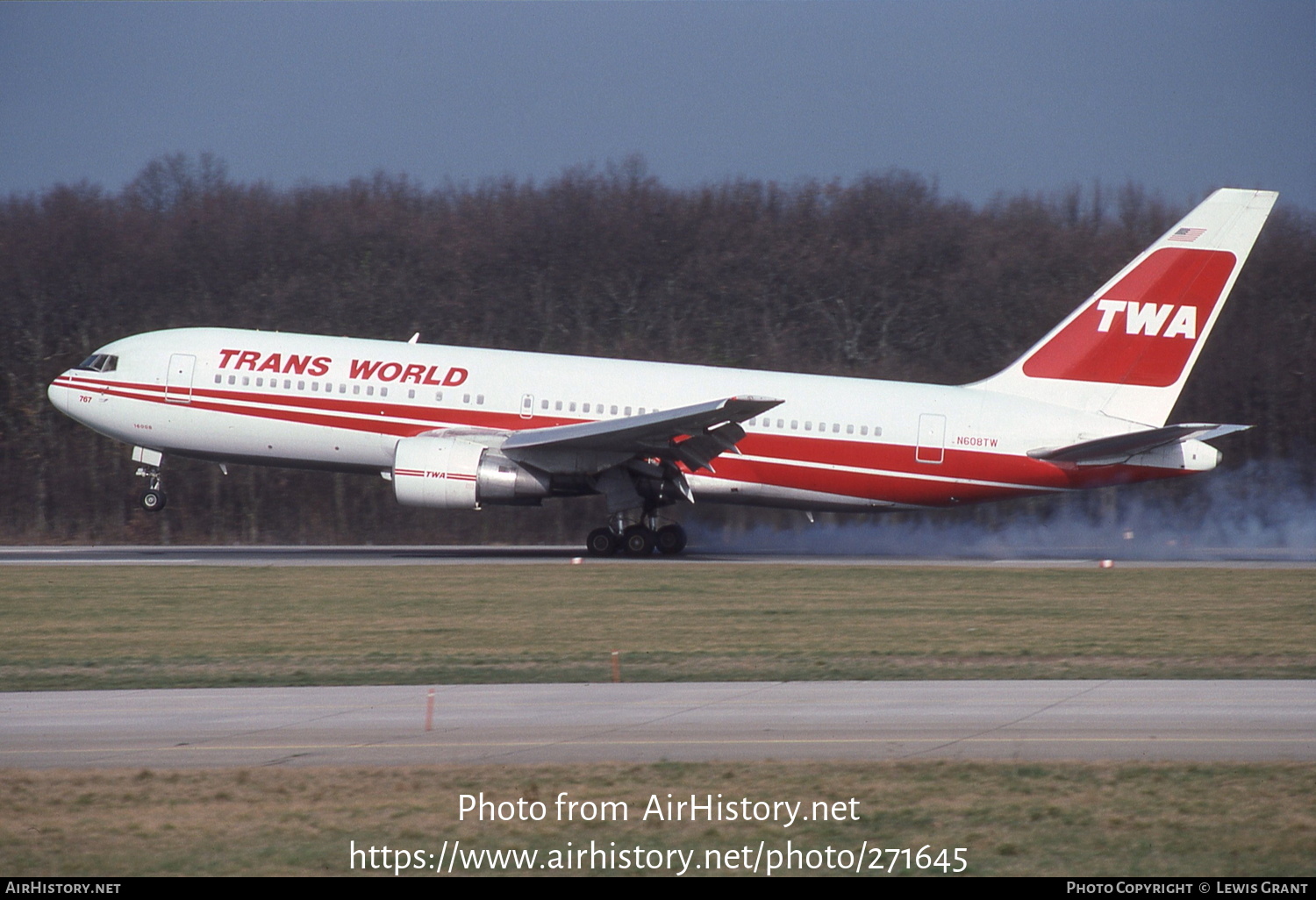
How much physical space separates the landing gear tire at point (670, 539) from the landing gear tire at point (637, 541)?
0.38 m

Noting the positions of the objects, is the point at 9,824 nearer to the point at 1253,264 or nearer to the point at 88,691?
the point at 88,691

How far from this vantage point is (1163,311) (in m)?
27.2

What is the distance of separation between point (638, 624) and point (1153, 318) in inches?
586

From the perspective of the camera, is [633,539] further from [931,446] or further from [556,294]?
[556,294]

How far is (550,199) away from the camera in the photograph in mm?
53406

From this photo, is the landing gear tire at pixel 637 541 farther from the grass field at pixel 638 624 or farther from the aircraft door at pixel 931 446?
the aircraft door at pixel 931 446

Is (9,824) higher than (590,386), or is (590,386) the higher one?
(590,386)

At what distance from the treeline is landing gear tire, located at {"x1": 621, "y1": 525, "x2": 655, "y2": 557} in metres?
7.72

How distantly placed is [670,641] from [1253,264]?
3585cm

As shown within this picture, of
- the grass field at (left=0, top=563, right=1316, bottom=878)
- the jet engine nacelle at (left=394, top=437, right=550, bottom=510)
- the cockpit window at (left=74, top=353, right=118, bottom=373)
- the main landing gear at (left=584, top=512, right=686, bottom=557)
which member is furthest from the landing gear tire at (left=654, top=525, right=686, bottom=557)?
the cockpit window at (left=74, top=353, right=118, bottom=373)

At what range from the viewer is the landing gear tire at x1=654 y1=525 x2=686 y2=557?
2784 cm

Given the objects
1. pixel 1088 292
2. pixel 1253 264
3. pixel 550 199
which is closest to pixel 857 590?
pixel 1088 292

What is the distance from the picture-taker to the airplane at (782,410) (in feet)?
88.8
